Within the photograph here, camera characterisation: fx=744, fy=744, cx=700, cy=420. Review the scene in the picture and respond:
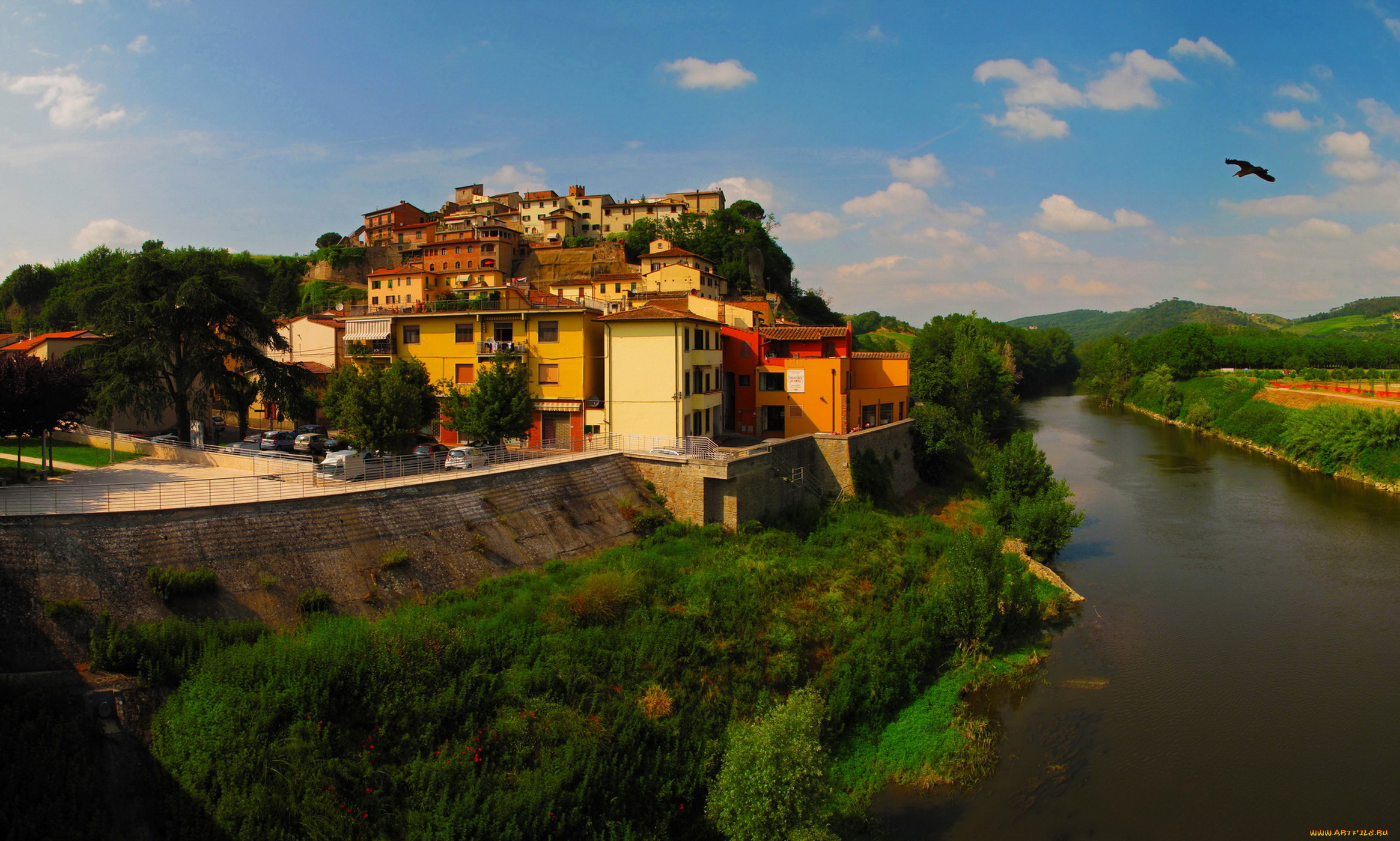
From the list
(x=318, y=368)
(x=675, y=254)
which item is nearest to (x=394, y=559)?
(x=318, y=368)

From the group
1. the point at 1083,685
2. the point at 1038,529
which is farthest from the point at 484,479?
the point at 1038,529

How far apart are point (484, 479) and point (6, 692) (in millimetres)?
11319

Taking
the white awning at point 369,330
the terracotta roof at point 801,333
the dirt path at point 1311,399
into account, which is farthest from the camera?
the dirt path at point 1311,399

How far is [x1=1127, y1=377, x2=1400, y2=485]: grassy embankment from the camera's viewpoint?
4456 centimetres

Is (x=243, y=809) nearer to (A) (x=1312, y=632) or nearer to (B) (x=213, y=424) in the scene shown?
(B) (x=213, y=424)

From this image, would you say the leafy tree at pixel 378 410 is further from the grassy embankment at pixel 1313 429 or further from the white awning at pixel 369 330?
the grassy embankment at pixel 1313 429

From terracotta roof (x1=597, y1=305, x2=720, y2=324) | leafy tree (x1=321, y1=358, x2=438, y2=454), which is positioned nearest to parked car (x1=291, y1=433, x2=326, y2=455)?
leafy tree (x1=321, y1=358, x2=438, y2=454)

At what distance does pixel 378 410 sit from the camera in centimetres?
2395

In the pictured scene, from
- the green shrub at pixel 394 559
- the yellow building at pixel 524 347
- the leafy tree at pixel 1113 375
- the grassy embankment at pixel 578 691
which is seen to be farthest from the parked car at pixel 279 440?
the leafy tree at pixel 1113 375

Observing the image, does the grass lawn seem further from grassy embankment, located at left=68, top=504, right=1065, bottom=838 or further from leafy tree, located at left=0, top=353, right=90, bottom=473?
grassy embankment, located at left=68, top=504, right=1065, bottom=838

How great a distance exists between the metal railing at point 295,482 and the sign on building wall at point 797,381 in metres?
6.28

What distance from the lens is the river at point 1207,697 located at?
15.2m

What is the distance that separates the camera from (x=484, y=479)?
21.5 metres

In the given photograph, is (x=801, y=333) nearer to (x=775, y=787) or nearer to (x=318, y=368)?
(x=775, y=787)
